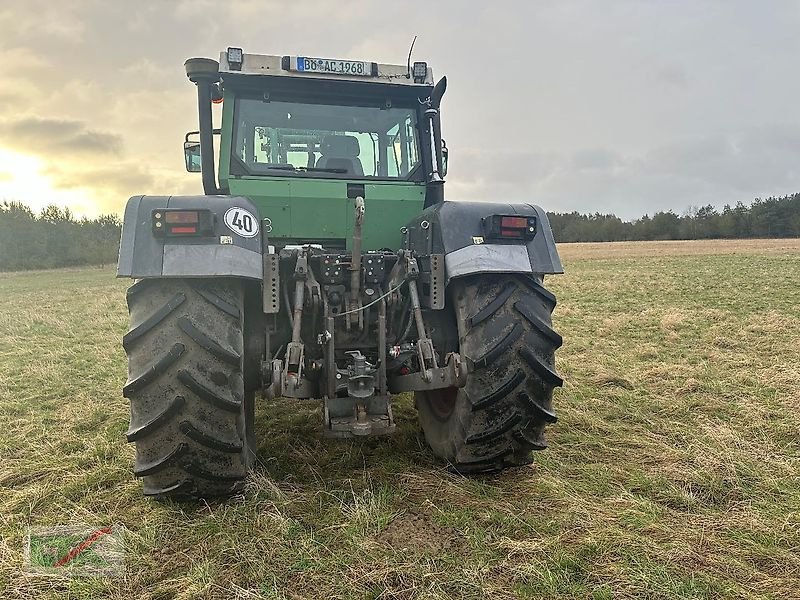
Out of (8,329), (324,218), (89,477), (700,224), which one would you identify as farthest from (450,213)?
(700,224)

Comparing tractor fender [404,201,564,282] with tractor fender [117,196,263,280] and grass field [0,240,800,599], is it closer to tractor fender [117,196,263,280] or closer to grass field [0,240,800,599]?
tractor fender [117,196,263,280]

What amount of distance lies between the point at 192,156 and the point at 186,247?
2.00m

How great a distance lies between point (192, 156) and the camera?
16.2 ft

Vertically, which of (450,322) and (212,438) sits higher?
(450,322)

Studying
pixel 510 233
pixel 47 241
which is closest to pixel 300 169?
pixel 510 233

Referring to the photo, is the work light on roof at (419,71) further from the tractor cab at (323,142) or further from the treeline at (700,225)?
the treeline at (700,225)

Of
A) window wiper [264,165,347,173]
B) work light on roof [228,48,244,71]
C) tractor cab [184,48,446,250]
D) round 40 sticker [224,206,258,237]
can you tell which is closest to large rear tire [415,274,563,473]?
tractor cab [184,48,446,250]

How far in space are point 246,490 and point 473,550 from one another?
4.25ft

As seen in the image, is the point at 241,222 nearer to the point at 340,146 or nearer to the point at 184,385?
the point at 184,385

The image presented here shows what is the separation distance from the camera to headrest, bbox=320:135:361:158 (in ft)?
15.1

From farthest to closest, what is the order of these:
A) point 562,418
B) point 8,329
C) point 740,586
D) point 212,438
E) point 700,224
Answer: point 700,224 → point 8,329 → point 562,418 → point 212,438 → point 740,586

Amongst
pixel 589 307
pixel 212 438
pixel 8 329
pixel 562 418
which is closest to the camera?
pixel 212 438

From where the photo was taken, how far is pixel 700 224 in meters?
57.5

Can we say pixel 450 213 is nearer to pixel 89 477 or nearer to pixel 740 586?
pixel 740 586
